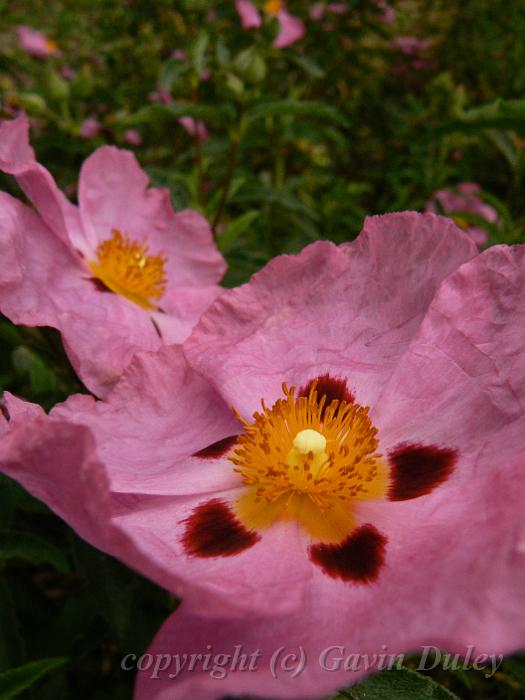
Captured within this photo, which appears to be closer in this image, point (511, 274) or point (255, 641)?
point (255, 641)

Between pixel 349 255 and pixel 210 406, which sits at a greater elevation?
pixel 349 255

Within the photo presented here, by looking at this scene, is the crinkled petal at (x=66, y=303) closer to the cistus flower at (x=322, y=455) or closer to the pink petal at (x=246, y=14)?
the cistus flower at (x=322, y=455)

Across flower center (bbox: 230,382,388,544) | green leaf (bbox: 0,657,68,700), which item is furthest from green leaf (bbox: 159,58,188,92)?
green leaf (bbox: 0,657,68,700)

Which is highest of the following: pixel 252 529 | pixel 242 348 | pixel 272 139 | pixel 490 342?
pixel 490 342

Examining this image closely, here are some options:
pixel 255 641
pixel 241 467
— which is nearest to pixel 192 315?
pixel 241 467

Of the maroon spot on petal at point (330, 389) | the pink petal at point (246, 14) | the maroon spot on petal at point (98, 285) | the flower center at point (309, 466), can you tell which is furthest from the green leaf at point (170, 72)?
the flower center at point (309, 466)

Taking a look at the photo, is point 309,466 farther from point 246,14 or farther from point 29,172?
point 246,14

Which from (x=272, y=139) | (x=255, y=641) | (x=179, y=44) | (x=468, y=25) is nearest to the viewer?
(x=255, y=641)

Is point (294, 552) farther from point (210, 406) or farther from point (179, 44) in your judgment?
point (179, 44)
